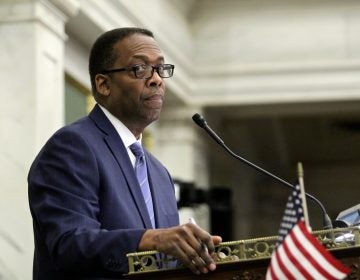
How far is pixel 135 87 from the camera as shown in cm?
384

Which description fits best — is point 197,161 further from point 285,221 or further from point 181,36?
point 285,221

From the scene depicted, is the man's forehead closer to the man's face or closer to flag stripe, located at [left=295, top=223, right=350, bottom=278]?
the man's face

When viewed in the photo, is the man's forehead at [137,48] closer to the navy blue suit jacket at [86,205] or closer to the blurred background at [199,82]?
the navy blue suit jacket at [86,205]

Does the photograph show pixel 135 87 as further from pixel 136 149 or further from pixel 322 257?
pixel 322 257

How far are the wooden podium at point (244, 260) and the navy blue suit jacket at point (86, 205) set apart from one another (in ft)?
0.41

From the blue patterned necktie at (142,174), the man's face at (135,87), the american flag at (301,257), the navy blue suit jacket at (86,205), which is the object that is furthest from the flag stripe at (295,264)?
the man's face at (135,87)

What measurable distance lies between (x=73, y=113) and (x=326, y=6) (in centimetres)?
413

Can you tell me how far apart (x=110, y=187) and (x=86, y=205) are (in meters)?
0.15

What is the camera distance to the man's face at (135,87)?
3.84m

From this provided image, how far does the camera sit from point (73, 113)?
9.20 meters

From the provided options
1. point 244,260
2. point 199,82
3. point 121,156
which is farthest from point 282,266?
point 199,82

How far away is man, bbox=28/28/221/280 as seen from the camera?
336 cm

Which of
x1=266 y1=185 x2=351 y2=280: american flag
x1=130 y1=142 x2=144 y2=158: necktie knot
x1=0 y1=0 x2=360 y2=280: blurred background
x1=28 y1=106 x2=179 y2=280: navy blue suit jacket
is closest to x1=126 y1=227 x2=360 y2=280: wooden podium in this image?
x1=28 y1=106 x2=179 y2=280: navy blue suit jacket

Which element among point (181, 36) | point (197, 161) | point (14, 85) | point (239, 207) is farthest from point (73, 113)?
point (239, 207)
